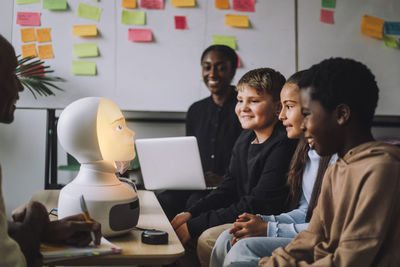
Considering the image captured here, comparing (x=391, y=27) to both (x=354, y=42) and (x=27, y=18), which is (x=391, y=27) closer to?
(x=354, y=42)

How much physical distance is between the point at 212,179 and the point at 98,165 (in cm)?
125

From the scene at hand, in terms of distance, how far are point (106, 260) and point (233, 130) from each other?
5.50 feet

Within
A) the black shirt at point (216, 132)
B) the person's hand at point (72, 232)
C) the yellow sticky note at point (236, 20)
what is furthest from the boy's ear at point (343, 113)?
the yellow sticky note at point (236, 20)

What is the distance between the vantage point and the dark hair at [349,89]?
36.1 inches

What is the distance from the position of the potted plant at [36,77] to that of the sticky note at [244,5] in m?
1.25

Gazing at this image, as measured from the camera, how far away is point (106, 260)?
0.96m

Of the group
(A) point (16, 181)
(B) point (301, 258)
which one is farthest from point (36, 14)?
(B) point (301, 258)

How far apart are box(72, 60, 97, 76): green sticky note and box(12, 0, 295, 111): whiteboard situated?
0.03 metres

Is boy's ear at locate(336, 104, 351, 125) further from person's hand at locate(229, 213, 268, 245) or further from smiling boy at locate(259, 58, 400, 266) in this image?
person's hand at locate(229, 213, 268, 245)

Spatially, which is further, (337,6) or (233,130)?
(337,6)

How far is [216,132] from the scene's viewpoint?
2.59 metres

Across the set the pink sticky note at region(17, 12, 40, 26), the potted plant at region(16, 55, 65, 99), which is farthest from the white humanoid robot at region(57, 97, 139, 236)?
the pink sticky note at region(17, 12, 40, 26)

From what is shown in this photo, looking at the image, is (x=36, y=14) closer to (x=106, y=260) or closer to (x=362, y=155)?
(x=106, y=260)

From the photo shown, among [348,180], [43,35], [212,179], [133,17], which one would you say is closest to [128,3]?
[133,17]
